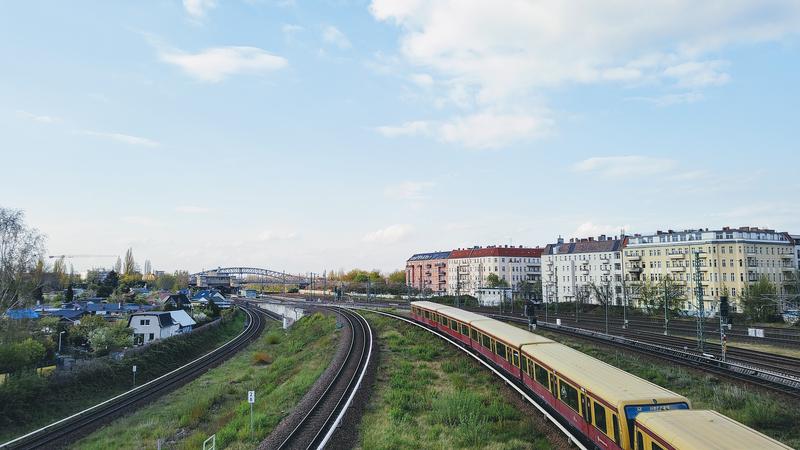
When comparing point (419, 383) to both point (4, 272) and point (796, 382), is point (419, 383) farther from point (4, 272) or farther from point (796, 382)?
point (4, 272)

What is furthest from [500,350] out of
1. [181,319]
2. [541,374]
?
[181,319]

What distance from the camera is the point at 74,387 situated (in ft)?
142

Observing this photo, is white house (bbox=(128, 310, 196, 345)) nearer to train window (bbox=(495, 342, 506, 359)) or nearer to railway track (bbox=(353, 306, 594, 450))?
railway track (bbox=(353, 306, 594, 450))

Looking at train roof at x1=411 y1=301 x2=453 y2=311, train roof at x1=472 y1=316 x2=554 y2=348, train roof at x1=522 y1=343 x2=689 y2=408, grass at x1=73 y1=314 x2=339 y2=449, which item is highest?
train roof at x1=411 y1=301 x2=453 y2=311

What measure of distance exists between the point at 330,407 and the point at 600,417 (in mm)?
13618

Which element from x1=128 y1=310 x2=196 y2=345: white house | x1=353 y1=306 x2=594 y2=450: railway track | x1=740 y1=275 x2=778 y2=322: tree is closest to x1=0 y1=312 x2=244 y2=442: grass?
x1=128 y1=310 x2=196 y2=345: white house

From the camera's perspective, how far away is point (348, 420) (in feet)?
74.0

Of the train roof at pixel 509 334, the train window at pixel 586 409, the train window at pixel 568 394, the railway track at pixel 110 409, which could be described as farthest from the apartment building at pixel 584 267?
the train window at pixel 586 409

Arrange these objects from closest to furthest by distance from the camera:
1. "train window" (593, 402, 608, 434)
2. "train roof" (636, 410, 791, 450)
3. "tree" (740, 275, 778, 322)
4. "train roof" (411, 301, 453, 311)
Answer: "train roof" (636, 410, 791, 450) → "train window" (593, 402, 608, 434) → "train roof" (411, 301, 453, 311) → "tree" (740, 275, 778, 322)

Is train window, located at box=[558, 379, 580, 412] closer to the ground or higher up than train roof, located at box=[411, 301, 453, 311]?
closer to the ground

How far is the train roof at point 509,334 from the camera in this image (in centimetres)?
2697

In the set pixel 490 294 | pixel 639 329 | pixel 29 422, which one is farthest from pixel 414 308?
pixel 490 294

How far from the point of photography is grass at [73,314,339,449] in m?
25.4

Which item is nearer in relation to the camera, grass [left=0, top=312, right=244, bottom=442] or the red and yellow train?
the red and yellow train
